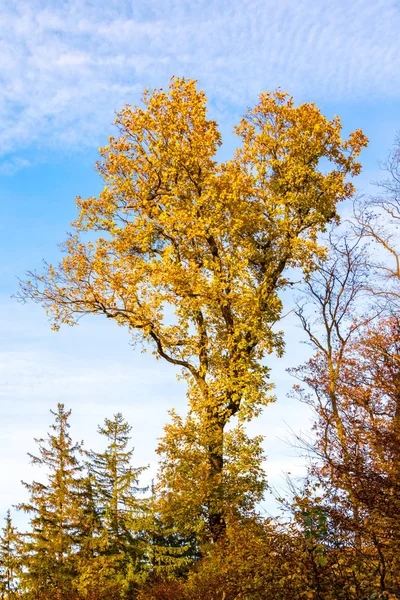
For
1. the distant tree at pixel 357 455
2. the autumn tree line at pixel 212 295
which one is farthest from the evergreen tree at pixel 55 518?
the distant tree at pixel 357 455

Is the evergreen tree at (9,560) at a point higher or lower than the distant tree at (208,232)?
lower

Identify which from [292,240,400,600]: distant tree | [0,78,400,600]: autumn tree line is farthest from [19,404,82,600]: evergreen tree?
[292,240,400,600]: distant tree

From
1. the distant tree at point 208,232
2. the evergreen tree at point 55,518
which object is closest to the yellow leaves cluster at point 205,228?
the distant tree at point 208,232

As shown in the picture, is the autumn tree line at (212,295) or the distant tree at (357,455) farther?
the autumn tree line at (212,295)

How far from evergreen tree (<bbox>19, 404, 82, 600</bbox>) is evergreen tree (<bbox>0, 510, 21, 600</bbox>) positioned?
1.45ft

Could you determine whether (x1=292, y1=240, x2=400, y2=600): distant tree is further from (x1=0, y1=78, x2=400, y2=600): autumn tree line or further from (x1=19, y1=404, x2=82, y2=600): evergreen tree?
(x1=19, y1=404, x2=82, y2=600): evergreen tree

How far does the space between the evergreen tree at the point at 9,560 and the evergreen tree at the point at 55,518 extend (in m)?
0.44

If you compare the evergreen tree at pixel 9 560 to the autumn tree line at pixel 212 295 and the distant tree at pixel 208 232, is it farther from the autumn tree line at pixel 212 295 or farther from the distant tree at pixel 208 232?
the distant tree at pixel 208 232

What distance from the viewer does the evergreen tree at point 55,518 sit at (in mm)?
22156

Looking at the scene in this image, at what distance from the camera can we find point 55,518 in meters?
24.8

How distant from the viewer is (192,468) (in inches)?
672

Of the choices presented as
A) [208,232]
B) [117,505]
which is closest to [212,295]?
[208,232]

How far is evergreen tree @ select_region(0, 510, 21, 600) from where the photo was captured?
76.4 feet

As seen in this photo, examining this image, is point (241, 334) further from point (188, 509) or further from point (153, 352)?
point (188, 509)
